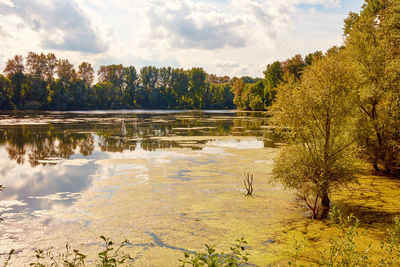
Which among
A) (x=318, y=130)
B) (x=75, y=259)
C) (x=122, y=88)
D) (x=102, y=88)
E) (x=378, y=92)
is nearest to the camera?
(x=75, y=259)

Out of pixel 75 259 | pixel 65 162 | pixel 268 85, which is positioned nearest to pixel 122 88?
pixel 268 85

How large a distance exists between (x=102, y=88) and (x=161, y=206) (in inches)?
4369

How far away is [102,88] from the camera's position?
115875 mm

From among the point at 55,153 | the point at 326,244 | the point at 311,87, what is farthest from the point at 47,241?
the point at 55,153

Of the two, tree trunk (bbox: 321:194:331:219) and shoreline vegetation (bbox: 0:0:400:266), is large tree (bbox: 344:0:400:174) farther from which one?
tree trunk (bbox: 321:194:331:219)

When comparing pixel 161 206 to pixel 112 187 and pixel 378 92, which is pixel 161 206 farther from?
pixel 378 92

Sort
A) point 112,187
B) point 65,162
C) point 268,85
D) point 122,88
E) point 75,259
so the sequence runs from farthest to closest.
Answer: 1. point 122,88
2. point 268,85
3. point 65,162
4. point 112,187
5. point 75,259

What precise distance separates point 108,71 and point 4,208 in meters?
128

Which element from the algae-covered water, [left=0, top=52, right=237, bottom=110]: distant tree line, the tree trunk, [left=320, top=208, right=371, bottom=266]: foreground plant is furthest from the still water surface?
[left=0, top=52, right=237, bottom=110]: distant tree line

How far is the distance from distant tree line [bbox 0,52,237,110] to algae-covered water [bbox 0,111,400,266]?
8209 centimetres

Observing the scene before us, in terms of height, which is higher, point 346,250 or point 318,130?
point 318,130

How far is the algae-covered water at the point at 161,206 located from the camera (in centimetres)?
920

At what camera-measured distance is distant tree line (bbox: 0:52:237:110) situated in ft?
312

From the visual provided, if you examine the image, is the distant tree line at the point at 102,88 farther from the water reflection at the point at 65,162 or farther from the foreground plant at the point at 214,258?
the foreground plant at the point at 214,258
